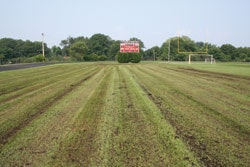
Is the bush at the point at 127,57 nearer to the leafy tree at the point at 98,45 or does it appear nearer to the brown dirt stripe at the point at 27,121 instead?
the brown dirt stripe at the point at 27,121

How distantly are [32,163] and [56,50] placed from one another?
105m

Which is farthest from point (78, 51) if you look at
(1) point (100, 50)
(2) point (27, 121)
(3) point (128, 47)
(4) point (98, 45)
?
(2) point (27, 121)

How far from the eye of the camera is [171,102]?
539cm

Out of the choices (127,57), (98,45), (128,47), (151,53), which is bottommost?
(127,57)

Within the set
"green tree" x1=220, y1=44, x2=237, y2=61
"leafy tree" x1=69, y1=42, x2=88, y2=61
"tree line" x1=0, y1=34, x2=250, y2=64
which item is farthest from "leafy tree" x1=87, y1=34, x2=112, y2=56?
"green tree" x1=220, y1=44, x2=237, y2=61

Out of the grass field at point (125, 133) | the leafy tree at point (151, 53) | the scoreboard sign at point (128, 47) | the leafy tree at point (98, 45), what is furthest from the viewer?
the leafy tree at point (98, 45)

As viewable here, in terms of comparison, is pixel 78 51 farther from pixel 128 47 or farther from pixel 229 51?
pixel 229 51

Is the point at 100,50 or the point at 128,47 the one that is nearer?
the point at 128,47

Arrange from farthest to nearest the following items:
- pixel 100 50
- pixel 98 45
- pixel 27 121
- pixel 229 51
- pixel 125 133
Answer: pixel 100 50
pixel 98 45
pixel 229 51
pixel 27 121
pixel 125 133

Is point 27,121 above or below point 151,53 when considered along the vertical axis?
below

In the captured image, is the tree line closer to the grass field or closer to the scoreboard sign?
the scoreboard sign

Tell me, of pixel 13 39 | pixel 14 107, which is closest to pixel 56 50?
pixel 13 39

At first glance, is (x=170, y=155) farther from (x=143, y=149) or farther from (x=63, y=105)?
(x=63, y=105)

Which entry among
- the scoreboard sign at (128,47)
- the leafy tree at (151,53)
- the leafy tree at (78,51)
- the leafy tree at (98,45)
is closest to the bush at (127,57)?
the scoreboard sign at (128,47)
